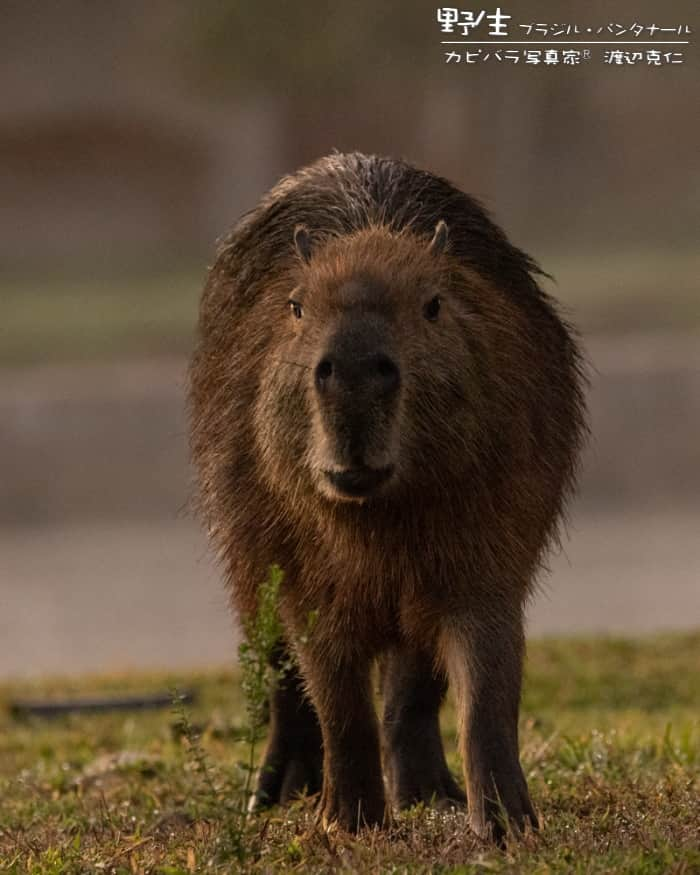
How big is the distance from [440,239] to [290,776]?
1.72m

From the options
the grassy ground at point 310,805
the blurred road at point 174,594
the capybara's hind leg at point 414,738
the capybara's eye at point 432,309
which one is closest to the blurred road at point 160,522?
the blurred road at point 174,594

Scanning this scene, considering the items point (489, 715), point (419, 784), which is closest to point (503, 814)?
point (489, 715)

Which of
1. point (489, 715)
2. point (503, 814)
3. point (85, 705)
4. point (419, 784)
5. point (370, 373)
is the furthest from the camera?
point (85, 705)

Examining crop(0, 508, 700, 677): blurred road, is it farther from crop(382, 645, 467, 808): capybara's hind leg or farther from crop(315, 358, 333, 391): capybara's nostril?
crop(315, 358, 333, 391): capybara's nostril

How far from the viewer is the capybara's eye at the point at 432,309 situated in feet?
15.6

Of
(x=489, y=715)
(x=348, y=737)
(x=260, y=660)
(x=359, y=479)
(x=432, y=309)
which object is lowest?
(x=348, y=737)

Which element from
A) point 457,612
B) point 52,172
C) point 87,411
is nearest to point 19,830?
point 457,612

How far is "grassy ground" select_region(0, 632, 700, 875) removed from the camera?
4.43m

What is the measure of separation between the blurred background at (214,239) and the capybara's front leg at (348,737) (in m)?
4.98

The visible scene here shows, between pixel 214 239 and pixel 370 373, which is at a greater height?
pixel 214 239

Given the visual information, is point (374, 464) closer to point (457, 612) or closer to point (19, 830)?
point (457, 612)

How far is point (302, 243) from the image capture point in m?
5.08

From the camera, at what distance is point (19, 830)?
538 cm

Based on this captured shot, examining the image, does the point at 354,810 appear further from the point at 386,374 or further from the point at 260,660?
the point at 386,374
